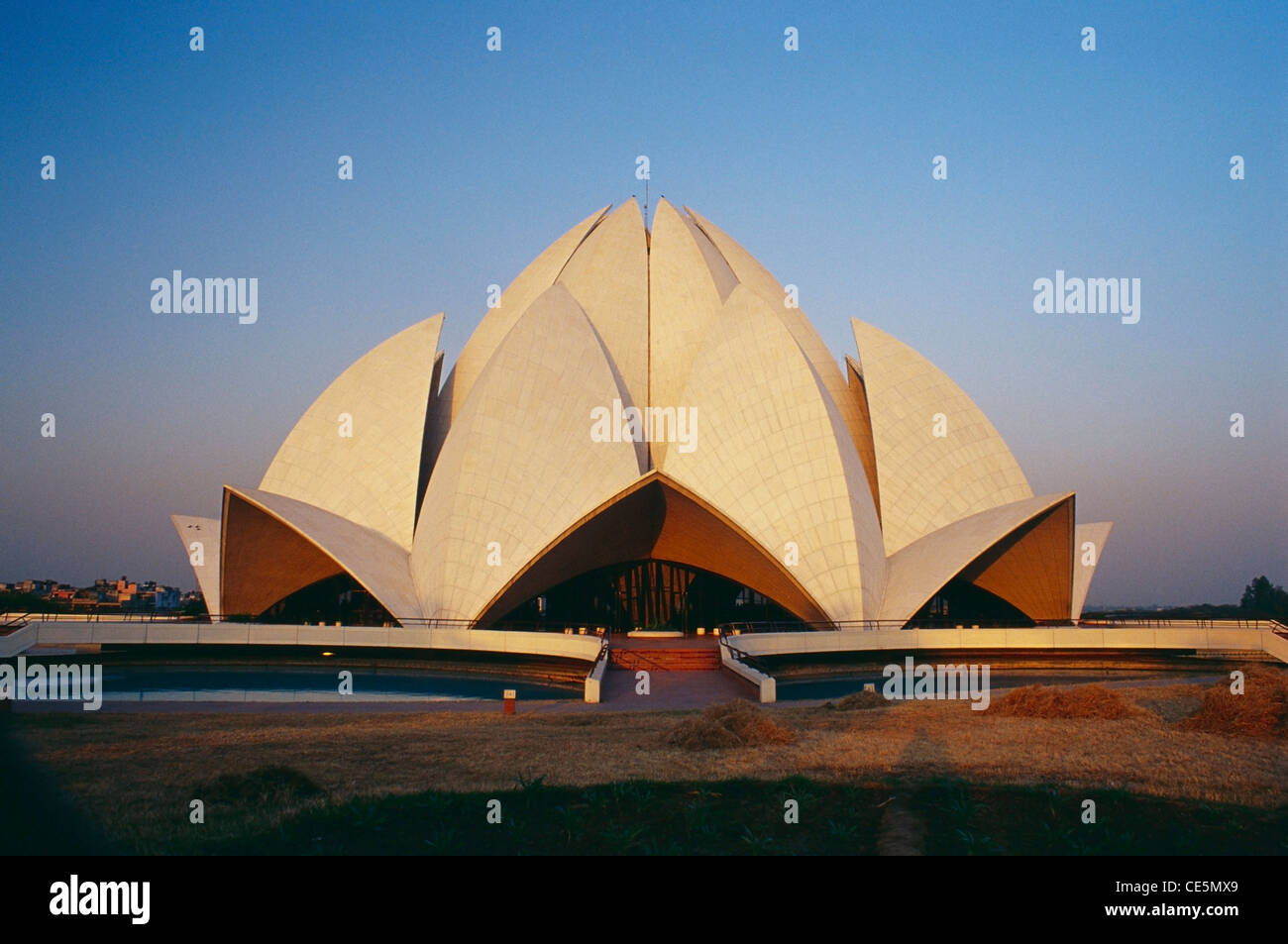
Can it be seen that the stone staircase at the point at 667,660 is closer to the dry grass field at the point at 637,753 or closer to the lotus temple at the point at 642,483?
the lotus temple at the point at 642,483

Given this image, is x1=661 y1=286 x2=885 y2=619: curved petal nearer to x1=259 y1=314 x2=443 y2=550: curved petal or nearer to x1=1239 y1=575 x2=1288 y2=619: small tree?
x1=259 y1=314 x2=443 y2=550: curved petal

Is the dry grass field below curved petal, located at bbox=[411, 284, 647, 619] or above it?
below

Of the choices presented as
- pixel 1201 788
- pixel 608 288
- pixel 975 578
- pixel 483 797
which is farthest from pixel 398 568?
pixel 1201 788

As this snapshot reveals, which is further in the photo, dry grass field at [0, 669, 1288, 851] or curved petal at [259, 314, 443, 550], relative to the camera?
curved petal at [259, 314, 443, 550]

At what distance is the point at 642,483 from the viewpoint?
24453mm

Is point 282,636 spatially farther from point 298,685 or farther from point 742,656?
point 742,656

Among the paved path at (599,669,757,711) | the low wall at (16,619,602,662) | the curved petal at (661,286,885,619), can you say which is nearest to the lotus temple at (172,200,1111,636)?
the curved petal at (661,286,885,619)

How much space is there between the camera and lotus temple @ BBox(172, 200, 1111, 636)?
24.2 m

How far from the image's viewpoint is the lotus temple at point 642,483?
24203 mm

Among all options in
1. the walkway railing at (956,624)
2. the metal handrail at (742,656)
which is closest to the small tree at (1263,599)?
the walkway railing at (956,624)

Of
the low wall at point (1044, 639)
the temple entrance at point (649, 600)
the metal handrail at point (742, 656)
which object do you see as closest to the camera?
the metal handrail at point (742, 656)

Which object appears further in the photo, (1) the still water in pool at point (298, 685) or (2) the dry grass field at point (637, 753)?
(1) the still water in pool at point (298, 685)
